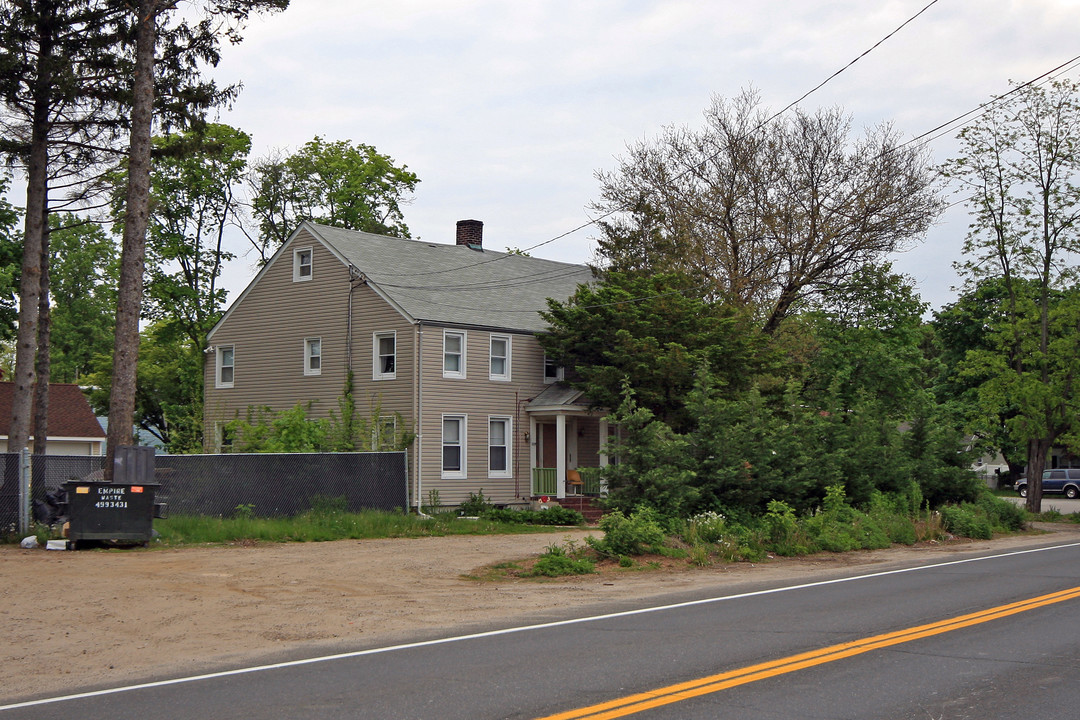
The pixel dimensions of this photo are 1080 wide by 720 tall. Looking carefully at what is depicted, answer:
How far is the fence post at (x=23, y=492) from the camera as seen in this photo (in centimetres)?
1844

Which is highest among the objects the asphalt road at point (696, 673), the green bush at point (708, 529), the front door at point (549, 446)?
the front door at point (549, 446)

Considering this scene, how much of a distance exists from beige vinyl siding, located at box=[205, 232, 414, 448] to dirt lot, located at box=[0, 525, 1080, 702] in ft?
32.9

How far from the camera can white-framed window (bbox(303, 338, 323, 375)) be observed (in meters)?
31.6

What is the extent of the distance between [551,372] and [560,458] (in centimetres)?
339

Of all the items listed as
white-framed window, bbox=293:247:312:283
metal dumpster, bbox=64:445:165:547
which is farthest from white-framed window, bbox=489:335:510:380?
metal dumpster, bbox=64:445:165:547

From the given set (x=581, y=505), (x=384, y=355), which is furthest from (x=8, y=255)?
(x=581, y=505)

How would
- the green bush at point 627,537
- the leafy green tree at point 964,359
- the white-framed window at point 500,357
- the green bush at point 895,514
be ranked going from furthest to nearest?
the leafy green tree at point 964,359, the white-framed window at point 500,357, the green bush at point 895,514, the green bush at point 627,537

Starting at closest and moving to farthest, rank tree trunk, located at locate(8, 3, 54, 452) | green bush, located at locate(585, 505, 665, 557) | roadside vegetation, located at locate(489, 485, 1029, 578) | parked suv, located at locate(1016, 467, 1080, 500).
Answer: roadside vegetation, located at locate(489, 485, 1029, 578), green bush, located at locate(585, 505, 665, 557), tree trunk, located at locate(8, 3, 54, 452), parked suv, located at locate(1016, 467, 1080, 500)

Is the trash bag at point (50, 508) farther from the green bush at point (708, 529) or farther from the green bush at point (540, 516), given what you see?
the green bush at point (708, 529)

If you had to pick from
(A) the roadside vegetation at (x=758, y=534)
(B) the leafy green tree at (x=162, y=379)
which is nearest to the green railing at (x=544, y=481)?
(A) the roadside vegetation at (x=758, y=534)

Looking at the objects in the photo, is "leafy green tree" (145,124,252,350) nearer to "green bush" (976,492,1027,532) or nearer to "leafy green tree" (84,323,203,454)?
"leafy green tree" (84,323,203,454)

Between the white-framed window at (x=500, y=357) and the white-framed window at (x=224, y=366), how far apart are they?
972 cm

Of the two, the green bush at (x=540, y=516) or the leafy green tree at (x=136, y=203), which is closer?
the leafy green tree at (x=136, y=203)

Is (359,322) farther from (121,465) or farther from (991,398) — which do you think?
(991,398)
